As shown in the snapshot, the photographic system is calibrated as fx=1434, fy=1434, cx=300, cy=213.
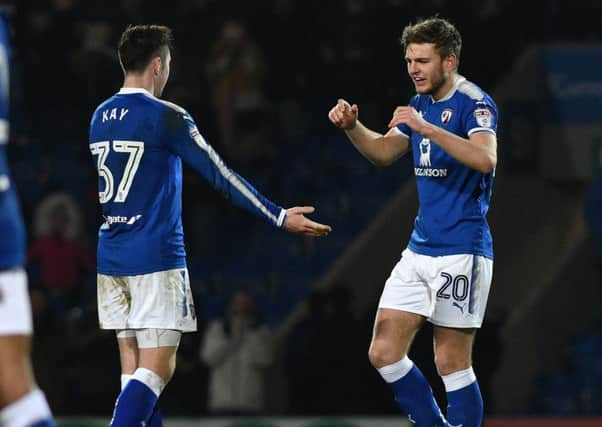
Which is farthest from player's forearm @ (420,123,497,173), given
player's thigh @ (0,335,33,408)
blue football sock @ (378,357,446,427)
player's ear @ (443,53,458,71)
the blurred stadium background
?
the blurred stadium background

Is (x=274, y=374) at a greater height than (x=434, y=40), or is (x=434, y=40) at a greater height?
(x=434, y=40)

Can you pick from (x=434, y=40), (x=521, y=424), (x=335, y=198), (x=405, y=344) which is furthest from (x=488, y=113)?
(x=335, y=198)

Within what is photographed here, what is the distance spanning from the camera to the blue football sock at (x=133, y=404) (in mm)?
6254

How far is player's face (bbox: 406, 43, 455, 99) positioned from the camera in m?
6.60

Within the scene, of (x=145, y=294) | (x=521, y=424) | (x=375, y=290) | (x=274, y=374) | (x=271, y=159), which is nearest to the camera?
(x=145, y=294)

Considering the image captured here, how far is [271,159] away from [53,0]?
8.96ft

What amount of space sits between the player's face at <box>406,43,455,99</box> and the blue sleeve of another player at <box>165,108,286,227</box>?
943 mm

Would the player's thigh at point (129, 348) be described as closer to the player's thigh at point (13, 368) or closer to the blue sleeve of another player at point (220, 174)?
the blue sleeve of another player at point (220, 174)

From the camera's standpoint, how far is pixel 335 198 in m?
13.9

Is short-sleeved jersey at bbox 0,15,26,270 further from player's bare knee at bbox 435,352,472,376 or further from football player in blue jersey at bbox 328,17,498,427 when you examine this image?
player's bare knee at bbox 435,352,472,376

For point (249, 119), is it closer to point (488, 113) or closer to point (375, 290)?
point (375, 290)

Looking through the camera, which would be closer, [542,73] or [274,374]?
[274,374]

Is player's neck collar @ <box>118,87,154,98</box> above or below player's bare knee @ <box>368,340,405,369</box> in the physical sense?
above

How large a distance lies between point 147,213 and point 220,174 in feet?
1.32
